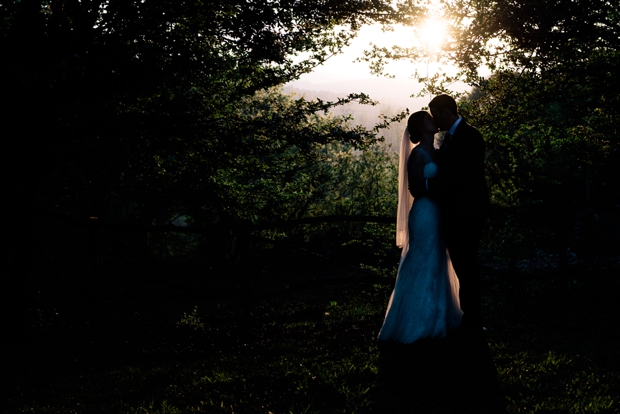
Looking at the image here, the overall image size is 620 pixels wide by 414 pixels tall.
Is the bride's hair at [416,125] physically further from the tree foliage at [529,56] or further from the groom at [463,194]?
the tree foliage at [529,56]

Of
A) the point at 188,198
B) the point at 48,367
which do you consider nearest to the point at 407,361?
the point at 48,367

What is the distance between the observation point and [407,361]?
17.4 feet

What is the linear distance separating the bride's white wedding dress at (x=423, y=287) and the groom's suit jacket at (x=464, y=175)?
0.96 ft

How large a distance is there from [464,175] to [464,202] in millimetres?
287

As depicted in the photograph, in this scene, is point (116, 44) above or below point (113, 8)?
below

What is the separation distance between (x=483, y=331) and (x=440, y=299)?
62 cm

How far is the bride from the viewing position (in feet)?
19.0

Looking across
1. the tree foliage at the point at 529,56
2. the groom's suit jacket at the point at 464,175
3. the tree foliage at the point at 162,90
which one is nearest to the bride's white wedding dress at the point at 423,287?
the groom's suit jacket at the point at 464,175

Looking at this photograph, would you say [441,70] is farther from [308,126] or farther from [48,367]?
[48,367]

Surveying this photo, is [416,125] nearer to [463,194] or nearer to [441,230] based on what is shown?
[463,194]

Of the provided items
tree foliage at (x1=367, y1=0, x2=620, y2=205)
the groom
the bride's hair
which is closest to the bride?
the bride's hair

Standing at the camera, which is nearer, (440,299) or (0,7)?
(440,299)

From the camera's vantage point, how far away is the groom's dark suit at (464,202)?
18.4 ft

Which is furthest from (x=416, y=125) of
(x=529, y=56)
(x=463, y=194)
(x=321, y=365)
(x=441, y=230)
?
(x=529, y=56)
